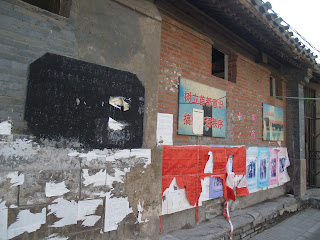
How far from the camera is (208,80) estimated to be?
445 centimetres

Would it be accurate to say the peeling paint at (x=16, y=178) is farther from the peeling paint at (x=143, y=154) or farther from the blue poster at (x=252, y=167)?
the blue poster at (x=252, y=167)

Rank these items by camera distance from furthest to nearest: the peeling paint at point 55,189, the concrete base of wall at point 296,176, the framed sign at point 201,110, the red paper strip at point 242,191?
1. the concrete base of wall at point 296,176
2. the red paper strip at point 242,191
3. the framed sign at point 201,110
4. the peeling paint at point 55,189

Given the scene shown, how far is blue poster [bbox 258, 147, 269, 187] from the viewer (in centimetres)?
564

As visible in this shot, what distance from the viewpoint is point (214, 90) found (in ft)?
14.8

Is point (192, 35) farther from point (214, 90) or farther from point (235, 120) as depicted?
point (235, 120)

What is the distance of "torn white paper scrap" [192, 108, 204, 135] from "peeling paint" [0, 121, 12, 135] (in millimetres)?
2776

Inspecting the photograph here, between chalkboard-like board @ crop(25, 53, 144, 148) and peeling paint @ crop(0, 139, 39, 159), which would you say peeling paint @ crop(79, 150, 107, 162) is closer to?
chalkboard-like board @ crop(25, 53, 144, 148)

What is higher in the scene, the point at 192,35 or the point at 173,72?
the point at 192,35

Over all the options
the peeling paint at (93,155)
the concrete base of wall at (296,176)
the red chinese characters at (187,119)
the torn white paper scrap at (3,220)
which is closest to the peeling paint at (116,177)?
the peeling paint at (93,155)

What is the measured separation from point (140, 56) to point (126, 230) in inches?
90.3

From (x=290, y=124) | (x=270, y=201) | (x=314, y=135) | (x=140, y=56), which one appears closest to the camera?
(x=140, y=56)

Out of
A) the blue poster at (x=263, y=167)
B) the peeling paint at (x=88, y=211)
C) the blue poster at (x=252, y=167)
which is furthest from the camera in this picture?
the blue poster at (x=263, y=167)

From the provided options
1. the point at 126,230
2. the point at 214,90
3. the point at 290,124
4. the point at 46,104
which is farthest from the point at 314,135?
the point at 46,104

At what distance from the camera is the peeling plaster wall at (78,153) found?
82.9 inches
